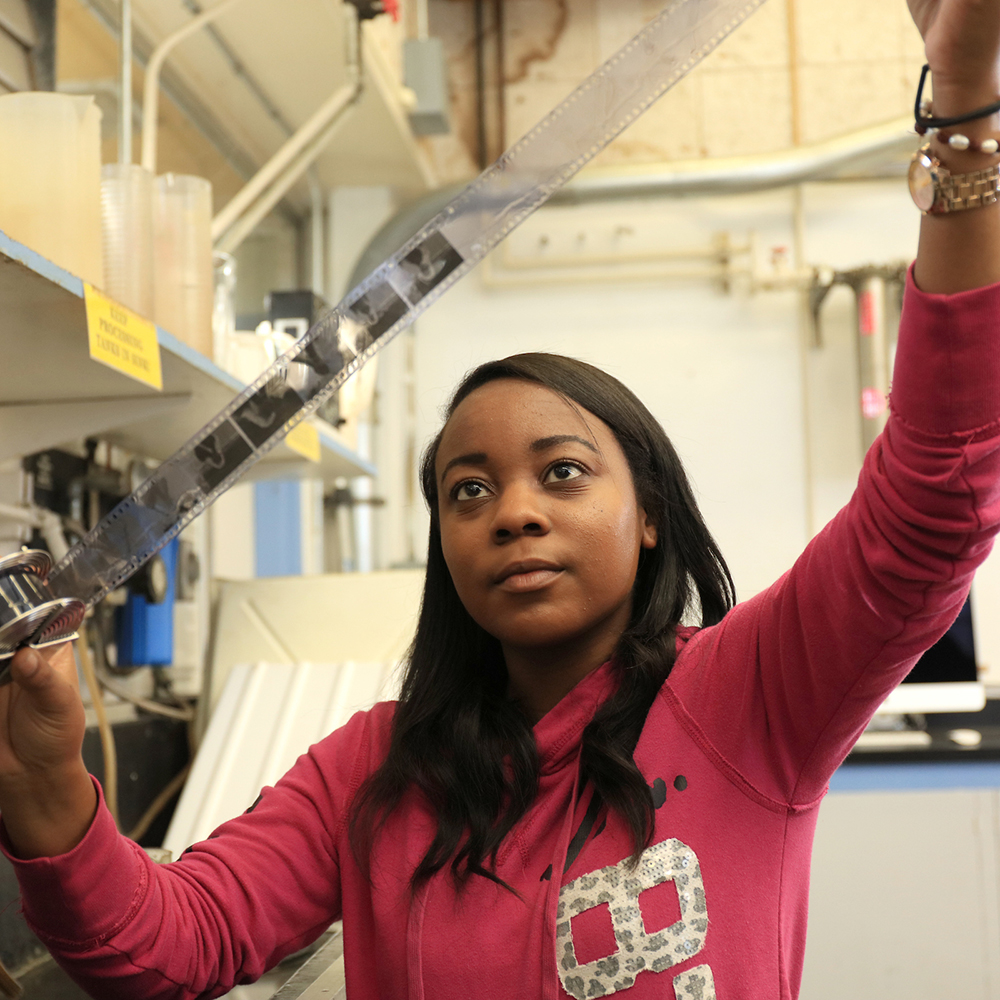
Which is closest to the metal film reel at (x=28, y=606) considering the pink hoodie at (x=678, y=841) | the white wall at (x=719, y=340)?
the pink hoodie at (x=678, y=841)

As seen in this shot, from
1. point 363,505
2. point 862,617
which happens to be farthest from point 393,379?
point 862,617

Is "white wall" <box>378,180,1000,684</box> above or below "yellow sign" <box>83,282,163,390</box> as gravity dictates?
above

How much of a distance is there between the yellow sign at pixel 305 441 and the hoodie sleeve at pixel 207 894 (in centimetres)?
62

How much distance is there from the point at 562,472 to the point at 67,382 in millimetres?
589

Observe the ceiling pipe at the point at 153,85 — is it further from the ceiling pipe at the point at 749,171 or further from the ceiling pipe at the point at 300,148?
the ceiling pipe at the point at 749,171

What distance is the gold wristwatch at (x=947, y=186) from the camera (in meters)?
0.56

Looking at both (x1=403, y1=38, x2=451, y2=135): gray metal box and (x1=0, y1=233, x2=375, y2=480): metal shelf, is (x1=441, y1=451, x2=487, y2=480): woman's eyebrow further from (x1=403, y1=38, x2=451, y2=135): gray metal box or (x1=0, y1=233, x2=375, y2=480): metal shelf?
(x1=403, y1=38, x2=451, y2=135): gray metal box

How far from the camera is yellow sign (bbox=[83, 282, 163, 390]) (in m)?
0.90

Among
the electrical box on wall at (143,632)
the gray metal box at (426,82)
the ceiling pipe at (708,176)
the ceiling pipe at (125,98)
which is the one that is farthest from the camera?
the ceiling pipe at (708,176)

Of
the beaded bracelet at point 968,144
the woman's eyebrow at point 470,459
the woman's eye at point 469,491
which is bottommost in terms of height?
the woman's eye at point 469,491

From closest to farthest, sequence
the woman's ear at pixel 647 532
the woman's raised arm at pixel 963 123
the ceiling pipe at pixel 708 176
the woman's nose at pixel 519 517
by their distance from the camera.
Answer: the woman's raised arm at pixel 963 123, the woman's nose at pixel 519 517, the woman's ear at pixel 647 532, the ceiling pipe at pixel 708 176

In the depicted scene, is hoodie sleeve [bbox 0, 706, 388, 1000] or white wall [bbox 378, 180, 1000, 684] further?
white wall [bbox 378, 180, 1000, 684]

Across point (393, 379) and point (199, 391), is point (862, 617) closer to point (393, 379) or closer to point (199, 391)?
point (199, 391)

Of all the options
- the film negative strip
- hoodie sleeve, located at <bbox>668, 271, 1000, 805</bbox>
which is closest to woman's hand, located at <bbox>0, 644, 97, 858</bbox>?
the film negative strip
